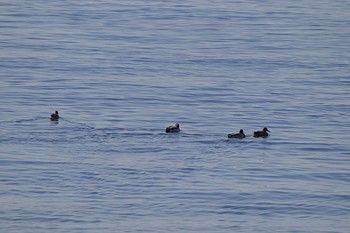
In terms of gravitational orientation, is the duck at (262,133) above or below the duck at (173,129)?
below

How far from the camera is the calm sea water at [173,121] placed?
3716 cm

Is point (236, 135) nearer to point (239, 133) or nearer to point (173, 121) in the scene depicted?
point (239, 133)

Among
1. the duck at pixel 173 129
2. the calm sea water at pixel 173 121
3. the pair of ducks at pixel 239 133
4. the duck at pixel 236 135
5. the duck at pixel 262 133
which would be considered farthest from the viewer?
the duck at pixel 262 133

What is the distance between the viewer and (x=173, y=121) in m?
47.5

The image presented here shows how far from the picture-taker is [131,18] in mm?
72875

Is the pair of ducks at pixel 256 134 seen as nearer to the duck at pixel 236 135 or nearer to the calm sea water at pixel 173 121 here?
the duck at pixel 236 135

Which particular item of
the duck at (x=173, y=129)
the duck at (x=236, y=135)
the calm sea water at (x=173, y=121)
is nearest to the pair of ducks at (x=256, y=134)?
the duck at (x=236, y=135)

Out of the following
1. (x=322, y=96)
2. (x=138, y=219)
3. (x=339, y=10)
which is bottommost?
(x=138, y=219)

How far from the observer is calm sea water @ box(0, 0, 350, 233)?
3716 cm

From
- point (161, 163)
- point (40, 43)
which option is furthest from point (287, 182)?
point (40, 43)

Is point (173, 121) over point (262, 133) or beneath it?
over

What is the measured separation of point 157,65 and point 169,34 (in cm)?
905

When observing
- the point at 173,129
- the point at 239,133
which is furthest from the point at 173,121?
the point at 239,133

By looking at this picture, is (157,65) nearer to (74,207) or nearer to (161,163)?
(161,163)
